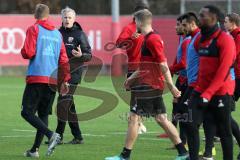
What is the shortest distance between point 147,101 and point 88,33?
22316 millimetres

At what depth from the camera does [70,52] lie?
14.5 metres

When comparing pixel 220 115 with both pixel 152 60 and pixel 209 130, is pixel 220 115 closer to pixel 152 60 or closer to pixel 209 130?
pixel 209 130

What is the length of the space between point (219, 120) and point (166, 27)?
24.7m

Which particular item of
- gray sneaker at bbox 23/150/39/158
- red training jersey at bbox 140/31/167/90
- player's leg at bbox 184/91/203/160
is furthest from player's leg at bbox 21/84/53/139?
player's leg at bbox 184/91/203/160

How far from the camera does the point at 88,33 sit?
1344 inches

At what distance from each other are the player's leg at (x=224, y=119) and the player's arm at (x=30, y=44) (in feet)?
10.2

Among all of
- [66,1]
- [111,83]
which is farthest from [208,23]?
[66,1]

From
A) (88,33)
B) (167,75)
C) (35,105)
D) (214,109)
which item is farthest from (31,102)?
(88,33)

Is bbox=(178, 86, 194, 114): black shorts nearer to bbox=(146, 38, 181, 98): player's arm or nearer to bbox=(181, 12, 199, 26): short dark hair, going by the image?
bbox=(146, 38, 181, 98): player's arm

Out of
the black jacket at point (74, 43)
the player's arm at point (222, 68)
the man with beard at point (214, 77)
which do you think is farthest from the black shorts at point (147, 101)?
the black jacket at point (74, 43)

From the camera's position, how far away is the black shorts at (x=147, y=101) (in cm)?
1202

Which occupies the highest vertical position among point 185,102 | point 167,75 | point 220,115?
point 167,75

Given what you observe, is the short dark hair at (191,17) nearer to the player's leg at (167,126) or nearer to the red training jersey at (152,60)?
the red training jersey at (152,60)

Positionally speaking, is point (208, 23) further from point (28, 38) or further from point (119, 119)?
point (119, 119)
